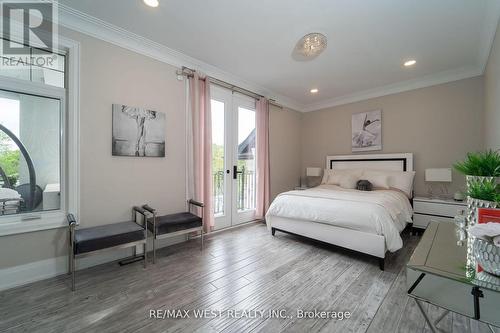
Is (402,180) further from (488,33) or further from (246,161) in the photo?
(246,161)

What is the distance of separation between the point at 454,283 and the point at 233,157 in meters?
3.22

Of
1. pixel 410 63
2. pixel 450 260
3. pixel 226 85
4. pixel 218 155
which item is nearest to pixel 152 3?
pixel 226 85

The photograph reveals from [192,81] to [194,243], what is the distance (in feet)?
8.05

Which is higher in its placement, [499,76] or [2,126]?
[499,76]

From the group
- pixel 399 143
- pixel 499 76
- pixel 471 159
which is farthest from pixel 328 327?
pixel 399 143

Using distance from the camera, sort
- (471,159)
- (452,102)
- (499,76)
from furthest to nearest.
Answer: (452,102) < (499,76) < (471,159)

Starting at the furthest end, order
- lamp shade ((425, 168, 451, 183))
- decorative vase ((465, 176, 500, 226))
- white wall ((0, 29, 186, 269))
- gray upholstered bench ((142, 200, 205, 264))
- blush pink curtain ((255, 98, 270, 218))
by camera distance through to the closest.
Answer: blush pink curtain ((255, 98, 270, 218)), lamp shade ((425, 168, 451, 183)), gray upholstered bench ((142, 200, 205, 264)), white wall ((0, 29, 186, 269)), decorative vase ((465, 176, 500, 226))

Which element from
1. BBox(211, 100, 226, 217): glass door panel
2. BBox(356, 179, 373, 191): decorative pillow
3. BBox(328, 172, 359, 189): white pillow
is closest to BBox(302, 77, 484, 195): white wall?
BBox(328, 172, 359, 189): white pillow

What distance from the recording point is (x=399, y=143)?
3.94 m

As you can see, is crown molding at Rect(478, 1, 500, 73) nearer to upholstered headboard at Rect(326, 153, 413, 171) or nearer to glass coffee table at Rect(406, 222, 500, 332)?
upholstered headboard at Rect(326, 153, 413, 171)

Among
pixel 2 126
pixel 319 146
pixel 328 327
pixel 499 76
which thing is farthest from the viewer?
pixel 319 146

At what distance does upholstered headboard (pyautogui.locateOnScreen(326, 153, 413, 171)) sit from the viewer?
3811mm

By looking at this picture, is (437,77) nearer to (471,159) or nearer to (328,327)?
(471,159)

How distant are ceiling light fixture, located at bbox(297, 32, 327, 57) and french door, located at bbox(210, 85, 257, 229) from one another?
61.1 inches
